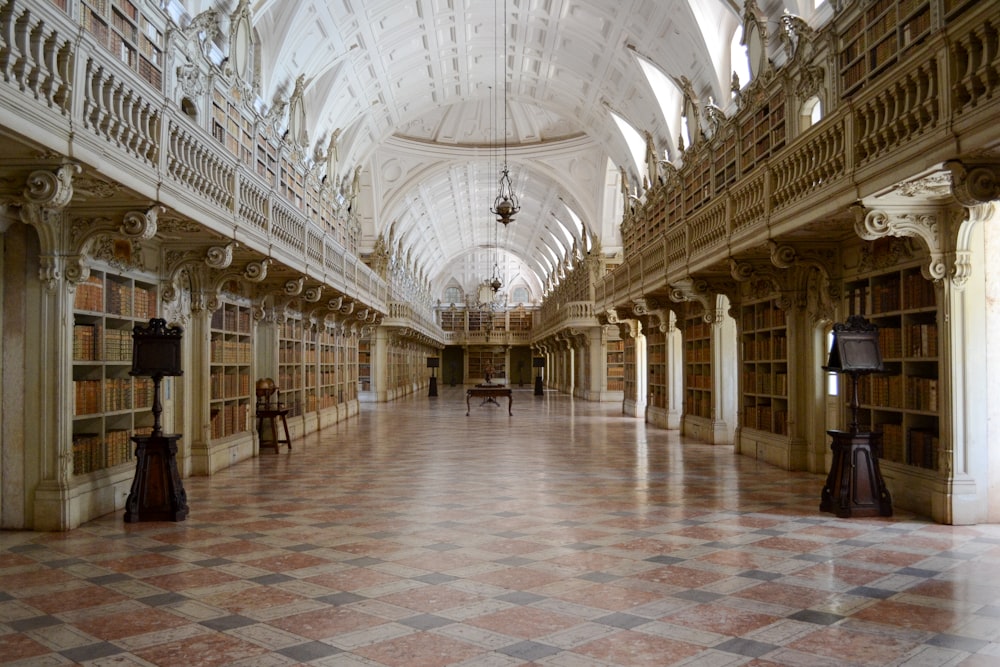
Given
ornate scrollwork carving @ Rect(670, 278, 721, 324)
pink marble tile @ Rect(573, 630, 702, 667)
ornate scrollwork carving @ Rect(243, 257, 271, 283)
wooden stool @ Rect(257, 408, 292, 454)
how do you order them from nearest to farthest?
pink marble tile @ Rect(573, 630, 702, 667), ornate scrollwork carving @ Rect(243, 257, 271, 283), ornate scrollwork carving @ Rect(670, 278, 721, 324), wooden stool @ Rect(257, 408, 292, 454)

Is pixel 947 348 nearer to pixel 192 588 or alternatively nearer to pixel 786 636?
pixel 786 636

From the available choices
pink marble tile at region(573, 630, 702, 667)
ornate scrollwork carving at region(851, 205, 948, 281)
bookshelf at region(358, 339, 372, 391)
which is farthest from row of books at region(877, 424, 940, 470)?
bookshelf at region(358, 339, 372, 391)

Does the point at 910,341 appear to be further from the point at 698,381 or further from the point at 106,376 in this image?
the point at 106,376

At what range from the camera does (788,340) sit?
10523mm

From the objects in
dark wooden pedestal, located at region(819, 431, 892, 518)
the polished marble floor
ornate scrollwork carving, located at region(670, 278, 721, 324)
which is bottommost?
the polished marble floor

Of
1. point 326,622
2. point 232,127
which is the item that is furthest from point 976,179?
point 232,127

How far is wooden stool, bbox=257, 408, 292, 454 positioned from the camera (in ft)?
42.2

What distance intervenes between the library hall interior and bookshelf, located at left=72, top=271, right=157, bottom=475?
0.19 ft

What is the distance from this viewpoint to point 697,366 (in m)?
15.5

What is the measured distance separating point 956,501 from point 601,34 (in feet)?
50.4

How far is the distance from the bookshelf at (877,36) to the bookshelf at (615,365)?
21256 mm

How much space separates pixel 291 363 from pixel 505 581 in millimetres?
11666

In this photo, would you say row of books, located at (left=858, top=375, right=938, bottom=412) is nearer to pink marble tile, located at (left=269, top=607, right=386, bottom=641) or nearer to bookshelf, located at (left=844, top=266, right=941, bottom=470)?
bookshelf, located at (left=844, top=266, right=941, bottom=470)

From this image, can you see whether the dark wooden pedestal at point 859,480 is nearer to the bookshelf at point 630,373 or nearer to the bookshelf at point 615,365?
the bookshelf at point 630,373
